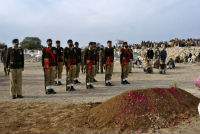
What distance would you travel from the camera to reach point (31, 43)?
76500mm

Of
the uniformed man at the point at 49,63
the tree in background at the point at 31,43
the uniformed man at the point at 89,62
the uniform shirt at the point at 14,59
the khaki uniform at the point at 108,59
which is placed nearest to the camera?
the uniform shirt at the point at 14,59

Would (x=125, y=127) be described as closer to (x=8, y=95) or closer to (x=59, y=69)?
(x=8, y=95)

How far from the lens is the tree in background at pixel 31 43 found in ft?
243

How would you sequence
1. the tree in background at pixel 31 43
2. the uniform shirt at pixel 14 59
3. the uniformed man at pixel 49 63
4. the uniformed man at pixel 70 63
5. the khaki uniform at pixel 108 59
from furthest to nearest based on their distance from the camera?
the tree in background at pixel 31 43, the khaki uniform at pixel 108 59, the uniformed man at pixel 70 63, the uniformed man at pixel 49 63, the uniform shirt at pixel 14 59

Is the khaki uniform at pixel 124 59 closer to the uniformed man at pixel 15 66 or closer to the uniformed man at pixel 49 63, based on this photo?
the uniformed man at pixel 49 63

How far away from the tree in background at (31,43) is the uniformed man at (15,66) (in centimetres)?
6696

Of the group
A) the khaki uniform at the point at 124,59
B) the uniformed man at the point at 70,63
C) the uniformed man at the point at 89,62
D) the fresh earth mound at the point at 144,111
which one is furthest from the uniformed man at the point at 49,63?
the fresh earth mound at the point at 144,111

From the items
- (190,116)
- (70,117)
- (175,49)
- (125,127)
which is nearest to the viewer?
(125,127)

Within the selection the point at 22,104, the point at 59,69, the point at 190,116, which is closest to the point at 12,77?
the point at 22,104

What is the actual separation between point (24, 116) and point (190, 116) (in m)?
4.06

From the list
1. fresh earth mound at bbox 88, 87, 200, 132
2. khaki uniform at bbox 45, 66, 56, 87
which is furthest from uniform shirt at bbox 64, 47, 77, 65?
fresh earth mound at bbox 88, 87, 200, 132

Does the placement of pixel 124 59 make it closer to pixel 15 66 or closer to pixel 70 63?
pixel 70 63

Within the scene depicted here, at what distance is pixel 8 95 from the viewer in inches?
382

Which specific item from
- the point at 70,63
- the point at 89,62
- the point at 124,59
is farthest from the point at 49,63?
the point at 124,59
